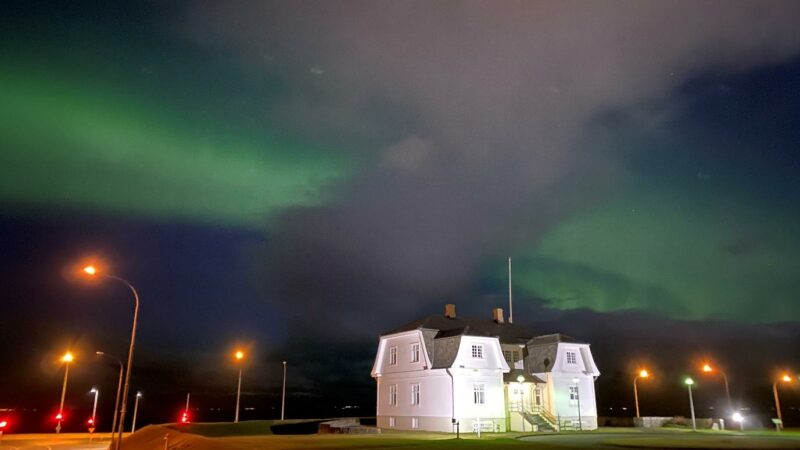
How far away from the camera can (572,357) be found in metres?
50.3

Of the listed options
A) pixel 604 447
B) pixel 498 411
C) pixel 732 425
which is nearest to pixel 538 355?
pixel 498 411

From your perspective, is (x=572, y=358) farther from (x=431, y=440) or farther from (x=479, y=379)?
(x=431, y=440)

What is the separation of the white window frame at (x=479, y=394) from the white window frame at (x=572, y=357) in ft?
29.9

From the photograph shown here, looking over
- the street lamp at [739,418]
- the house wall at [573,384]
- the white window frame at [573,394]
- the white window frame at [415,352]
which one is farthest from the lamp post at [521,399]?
the street lamp at [739,418]

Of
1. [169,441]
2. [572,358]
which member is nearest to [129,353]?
[169,441]

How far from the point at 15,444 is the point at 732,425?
57509 millimetres

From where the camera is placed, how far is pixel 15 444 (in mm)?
44438

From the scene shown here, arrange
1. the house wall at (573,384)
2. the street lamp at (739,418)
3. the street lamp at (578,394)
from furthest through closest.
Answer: the house wall at (573,384), the street lamp at (578,394), the street lamp at (739,418)

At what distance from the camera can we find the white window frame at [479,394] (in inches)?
1762

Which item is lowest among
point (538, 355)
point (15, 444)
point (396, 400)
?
point (15, 444)

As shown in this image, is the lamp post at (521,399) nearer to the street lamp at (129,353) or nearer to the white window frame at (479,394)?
the white window frame at (479,394)

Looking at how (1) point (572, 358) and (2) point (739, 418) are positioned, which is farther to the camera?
(1) point (572, 358)

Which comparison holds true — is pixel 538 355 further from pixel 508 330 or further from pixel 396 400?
pixel 396 400

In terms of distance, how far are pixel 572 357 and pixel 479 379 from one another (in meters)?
9.97
